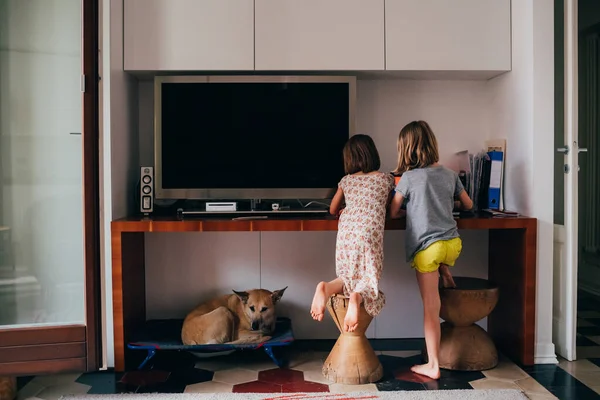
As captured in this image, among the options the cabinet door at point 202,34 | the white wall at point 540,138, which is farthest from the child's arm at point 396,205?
the cabinet door at point 202,34

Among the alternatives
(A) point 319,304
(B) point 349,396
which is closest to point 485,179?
(A) point 319,304

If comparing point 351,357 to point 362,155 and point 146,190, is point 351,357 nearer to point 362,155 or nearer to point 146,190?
point 362,155

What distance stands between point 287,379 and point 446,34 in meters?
1.88

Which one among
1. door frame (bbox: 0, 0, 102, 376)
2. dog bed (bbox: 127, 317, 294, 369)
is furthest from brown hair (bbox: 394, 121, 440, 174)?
door frame (bbox: 0, 0, 102, 376)

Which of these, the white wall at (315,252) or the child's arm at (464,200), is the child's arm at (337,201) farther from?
the child's arm at (464,200)

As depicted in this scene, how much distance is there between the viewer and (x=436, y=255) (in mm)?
2637

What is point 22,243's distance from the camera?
2.80 meters

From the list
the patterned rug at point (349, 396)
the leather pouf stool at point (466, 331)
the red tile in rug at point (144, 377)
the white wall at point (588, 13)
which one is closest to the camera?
the patterned rug at point (349, 396)

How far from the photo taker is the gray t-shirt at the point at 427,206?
8.72 ft

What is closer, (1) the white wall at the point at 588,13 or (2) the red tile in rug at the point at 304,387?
(2) the red tile in rug at the point at 304,387

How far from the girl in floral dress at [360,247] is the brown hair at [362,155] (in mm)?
46

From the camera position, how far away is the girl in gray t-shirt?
2660mm

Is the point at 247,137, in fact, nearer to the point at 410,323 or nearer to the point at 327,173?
the point at 327,173

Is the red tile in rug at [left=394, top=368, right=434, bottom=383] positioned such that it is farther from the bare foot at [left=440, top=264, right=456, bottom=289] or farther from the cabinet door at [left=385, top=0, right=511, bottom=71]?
the cabinet door at [left=385, top=0, right=511, bottom=71]
